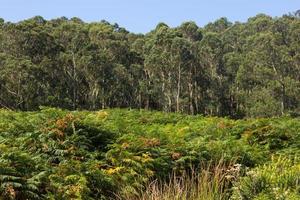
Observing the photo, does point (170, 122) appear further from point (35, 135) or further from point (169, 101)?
point (169, 101)

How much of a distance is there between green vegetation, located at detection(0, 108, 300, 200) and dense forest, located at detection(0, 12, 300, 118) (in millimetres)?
40706

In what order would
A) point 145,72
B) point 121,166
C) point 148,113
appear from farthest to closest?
point 145,72 → point 148,113 → point 121,166

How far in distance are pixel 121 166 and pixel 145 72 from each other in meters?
57.8

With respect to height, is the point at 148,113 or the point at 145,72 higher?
the point at 145,72

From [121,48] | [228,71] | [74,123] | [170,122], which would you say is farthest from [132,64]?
[74,123]

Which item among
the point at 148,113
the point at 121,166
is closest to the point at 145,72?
the point at 148,113

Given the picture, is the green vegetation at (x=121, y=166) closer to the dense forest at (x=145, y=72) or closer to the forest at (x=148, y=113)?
the forest at (x=148, y=113)

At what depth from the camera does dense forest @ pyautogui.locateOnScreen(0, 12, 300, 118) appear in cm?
5362

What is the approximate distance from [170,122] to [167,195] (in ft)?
36.8

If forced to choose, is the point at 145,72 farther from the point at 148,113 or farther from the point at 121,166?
the point at 121,166

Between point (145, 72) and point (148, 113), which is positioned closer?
point (148, 113)

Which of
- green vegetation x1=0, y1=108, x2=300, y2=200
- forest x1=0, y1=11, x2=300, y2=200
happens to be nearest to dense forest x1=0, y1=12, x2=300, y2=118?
forest x1=0, y1=11, x2=300, y2=200

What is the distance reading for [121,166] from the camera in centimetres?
738

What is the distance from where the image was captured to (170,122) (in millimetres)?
16844
